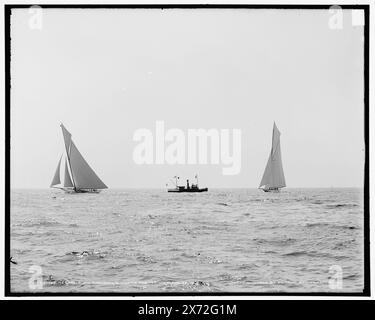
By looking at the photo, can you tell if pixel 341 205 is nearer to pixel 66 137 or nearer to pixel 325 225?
pixel 325 225

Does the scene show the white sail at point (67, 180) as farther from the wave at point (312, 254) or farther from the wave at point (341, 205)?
the wave at point (341, 205)

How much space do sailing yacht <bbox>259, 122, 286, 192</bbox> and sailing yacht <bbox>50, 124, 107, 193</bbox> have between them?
109 centimetres

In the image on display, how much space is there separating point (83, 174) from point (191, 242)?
2.86ft

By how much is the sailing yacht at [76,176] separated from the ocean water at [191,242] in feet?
0.21

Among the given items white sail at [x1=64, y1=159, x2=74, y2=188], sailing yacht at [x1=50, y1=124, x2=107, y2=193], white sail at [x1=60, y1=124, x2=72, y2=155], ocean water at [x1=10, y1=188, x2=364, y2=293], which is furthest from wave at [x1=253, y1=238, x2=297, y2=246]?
white sail at [x1=60, y1=124, x2=72, y2=155]

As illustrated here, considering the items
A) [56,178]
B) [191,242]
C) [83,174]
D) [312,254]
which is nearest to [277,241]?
[312,254]

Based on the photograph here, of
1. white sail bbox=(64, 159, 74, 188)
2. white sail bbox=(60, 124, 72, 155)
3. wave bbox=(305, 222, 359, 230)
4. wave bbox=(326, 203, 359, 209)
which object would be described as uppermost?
white sail bbox=(60, 124, 72, 155)

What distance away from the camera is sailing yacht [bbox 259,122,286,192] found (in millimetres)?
3811

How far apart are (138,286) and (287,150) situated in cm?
135

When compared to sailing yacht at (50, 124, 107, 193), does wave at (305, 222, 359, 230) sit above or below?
below

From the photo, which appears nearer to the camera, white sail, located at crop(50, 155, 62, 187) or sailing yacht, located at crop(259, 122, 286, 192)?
sailing yacht, located at crop(259, 122, 286, 192)

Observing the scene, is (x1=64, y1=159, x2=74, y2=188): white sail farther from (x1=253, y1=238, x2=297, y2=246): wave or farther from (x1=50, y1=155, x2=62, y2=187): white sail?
(x1=253, y1=238, x2=297, y2=246): wave
